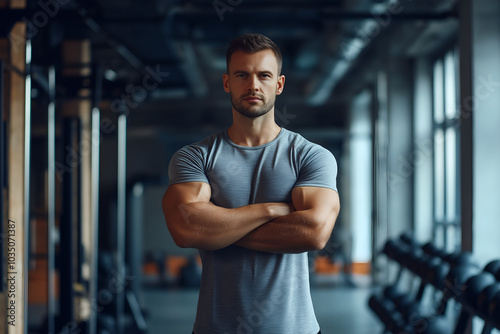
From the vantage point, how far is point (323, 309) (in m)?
5.66

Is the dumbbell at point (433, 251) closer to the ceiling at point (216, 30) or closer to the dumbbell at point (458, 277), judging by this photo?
the dumbbell at point (458, 277)

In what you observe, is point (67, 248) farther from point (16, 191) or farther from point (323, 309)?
point (323, 309)

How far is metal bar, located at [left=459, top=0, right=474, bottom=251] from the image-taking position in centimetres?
332

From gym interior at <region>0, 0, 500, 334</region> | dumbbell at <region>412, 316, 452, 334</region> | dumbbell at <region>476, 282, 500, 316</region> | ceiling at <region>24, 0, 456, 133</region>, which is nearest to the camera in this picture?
dumbbell at <region>476, 282, 500, 316</region>

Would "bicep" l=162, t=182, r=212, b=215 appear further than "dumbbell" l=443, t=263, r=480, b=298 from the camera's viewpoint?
No

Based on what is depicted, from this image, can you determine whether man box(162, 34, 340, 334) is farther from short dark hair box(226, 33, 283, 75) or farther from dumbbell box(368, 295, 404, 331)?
dumbbell box(368, 295, 404, 331)

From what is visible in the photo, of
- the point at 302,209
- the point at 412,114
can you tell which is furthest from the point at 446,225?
the point at 302,209

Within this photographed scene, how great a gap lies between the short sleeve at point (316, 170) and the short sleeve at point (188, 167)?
24 centimetres

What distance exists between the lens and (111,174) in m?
9.72

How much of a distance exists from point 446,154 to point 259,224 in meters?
4.05

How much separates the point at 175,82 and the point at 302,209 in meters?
5.68

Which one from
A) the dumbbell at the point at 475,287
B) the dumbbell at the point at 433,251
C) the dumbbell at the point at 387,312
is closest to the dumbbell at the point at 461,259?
the dumbbell at the point at 433,251

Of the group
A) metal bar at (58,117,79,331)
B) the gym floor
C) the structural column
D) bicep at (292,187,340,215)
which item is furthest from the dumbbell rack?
metal bar at (58,117,79,331)

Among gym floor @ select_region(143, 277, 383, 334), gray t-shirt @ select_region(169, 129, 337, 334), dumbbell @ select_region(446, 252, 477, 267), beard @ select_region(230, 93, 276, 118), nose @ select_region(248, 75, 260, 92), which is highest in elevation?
nose @ select_region(248, 75, 260, 92)
